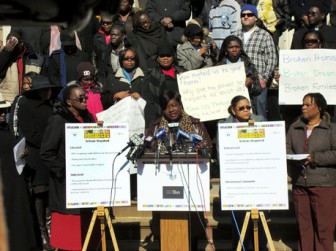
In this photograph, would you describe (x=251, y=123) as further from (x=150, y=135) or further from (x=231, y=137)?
(x=150, y=135)

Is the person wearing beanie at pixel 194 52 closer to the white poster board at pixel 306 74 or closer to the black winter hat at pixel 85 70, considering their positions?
the white poster board at pixel 306 74

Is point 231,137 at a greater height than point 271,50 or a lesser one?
lesser

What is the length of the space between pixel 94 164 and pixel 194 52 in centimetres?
306

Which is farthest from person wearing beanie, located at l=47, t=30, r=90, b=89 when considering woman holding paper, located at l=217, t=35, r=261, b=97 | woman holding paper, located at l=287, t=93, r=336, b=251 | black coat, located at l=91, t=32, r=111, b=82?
woman holding paper, located at l=287, t=93, r=336, b=251

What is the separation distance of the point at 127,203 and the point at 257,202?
1.23m

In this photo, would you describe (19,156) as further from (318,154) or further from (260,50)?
(260,50)

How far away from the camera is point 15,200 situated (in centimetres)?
783

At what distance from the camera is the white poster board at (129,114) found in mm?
8281

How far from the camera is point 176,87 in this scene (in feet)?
30.3

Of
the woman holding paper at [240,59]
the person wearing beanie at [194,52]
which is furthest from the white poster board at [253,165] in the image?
the person wearing beanie at [194,52]

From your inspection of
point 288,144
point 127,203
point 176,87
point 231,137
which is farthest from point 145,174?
point 176,87

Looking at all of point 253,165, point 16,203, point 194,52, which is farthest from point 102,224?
point 194,52

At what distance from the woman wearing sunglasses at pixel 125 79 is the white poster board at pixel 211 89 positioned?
499mm

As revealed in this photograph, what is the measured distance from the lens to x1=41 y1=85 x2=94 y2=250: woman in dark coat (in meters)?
7.47
